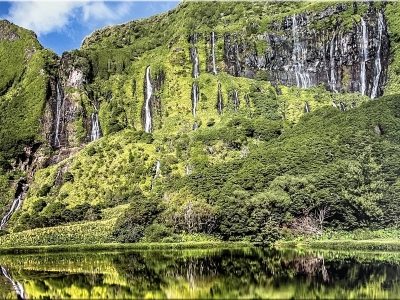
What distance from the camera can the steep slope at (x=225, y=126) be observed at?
74938 millimetres

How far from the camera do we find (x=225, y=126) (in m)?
120

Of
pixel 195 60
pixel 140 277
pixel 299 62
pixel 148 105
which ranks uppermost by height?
pixel 195 60

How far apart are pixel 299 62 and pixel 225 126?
37745 millimetres

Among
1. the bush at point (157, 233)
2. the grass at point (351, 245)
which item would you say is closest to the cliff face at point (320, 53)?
the grass at point (351, 245)

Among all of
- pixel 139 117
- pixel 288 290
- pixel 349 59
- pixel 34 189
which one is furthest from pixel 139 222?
pixel 349 59

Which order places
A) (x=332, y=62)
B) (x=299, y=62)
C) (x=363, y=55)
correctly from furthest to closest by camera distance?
(x=299, y=62), (x=332, y=62), (x=363, y=55)

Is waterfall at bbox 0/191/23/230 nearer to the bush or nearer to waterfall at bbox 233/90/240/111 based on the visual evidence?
the bush

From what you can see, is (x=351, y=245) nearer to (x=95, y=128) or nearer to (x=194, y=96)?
(x=194, y=96)

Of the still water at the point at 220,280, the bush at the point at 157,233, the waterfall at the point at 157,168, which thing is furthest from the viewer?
the waterfall at the point at 157,168

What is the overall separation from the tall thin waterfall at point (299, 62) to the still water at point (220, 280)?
101913 mm

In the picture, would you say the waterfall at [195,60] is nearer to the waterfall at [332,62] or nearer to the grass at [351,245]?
the waterfall at [332,62]

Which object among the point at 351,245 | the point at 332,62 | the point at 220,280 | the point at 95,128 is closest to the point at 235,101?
the point at 332,62

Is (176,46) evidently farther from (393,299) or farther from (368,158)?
(393,299)

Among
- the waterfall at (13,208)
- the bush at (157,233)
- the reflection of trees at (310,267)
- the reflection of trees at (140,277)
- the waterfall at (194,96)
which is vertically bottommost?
the reflection of trees at (140,277)
